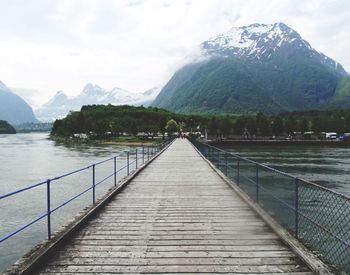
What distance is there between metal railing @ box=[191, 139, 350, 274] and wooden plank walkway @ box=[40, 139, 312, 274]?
0.80 m

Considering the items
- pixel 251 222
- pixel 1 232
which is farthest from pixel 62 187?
pixel 251 222

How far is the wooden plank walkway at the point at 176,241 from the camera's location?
5723 mm

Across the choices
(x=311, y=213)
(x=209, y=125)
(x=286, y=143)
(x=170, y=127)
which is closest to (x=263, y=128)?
(x=209, y=125)

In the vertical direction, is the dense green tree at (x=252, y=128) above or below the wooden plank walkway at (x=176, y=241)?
above

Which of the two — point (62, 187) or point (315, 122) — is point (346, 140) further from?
point (62, 187)

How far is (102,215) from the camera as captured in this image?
9.05m

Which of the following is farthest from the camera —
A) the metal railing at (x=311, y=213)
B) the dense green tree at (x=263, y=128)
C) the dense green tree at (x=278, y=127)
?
the dense green tree at (x=263, y=128)

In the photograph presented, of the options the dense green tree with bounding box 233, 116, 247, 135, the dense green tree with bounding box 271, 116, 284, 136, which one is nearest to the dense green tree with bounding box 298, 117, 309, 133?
the dense green tree with bounding box 271, 116, 284, 136

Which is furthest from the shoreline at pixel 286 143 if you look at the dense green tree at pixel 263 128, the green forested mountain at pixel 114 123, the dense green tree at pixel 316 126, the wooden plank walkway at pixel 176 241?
the wooden plank walkway at pixel 176 241

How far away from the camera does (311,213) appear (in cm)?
1916

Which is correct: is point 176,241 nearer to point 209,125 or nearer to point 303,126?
point 209,125

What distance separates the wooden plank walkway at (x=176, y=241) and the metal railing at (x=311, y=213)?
31.4 inches

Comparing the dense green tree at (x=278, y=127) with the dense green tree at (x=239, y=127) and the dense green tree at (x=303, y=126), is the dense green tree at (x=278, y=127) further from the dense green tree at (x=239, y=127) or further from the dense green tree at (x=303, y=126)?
the dense green tree at (x=239, y=127)

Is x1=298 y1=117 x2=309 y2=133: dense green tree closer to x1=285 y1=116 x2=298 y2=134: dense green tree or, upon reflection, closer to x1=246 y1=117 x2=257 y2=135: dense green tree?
x1=285 y1=116 x2=298 y2=134: dense green tree
